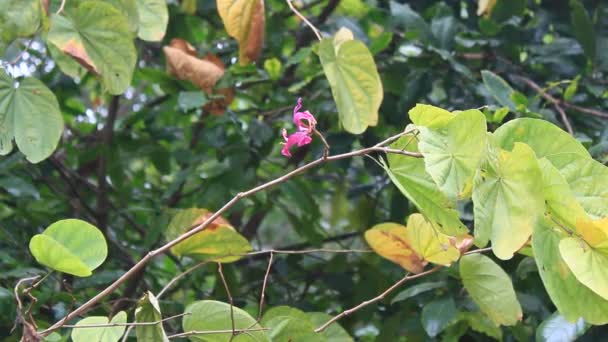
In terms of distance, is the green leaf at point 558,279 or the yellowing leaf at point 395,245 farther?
the yellowing leaf at point 395,245

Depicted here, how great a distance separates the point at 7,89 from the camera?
3.91 feet

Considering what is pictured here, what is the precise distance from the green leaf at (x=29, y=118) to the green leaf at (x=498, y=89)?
64 centimetres

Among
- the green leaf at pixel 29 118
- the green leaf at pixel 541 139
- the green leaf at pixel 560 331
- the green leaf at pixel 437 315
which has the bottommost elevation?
the green leaf at pixel 437 315

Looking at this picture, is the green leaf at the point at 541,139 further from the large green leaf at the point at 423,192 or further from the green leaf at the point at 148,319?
the green leaf at the point at 148,319

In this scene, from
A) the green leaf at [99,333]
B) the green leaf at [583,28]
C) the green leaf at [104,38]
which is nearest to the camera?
the green leaf at [99,333]

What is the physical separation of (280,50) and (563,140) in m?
1.01

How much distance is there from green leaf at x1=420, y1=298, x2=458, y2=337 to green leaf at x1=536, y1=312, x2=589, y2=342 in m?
0.20

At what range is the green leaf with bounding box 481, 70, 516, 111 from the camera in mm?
1357

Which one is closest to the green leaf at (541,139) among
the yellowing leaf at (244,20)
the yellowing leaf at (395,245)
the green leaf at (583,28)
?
the yellowing leaf at (395,245)

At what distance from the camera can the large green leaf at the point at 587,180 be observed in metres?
0.86

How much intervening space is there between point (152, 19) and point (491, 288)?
25.8 inches

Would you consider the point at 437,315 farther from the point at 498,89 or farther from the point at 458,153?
the point at 458,153

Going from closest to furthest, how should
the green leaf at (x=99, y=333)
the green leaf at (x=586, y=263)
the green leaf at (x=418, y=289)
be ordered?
the green leaf at (x=586, y=263), the green leaf at (x=99, y=333), the green leaf at (x=418, y=289)

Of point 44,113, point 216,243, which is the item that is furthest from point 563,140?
point 44,113
